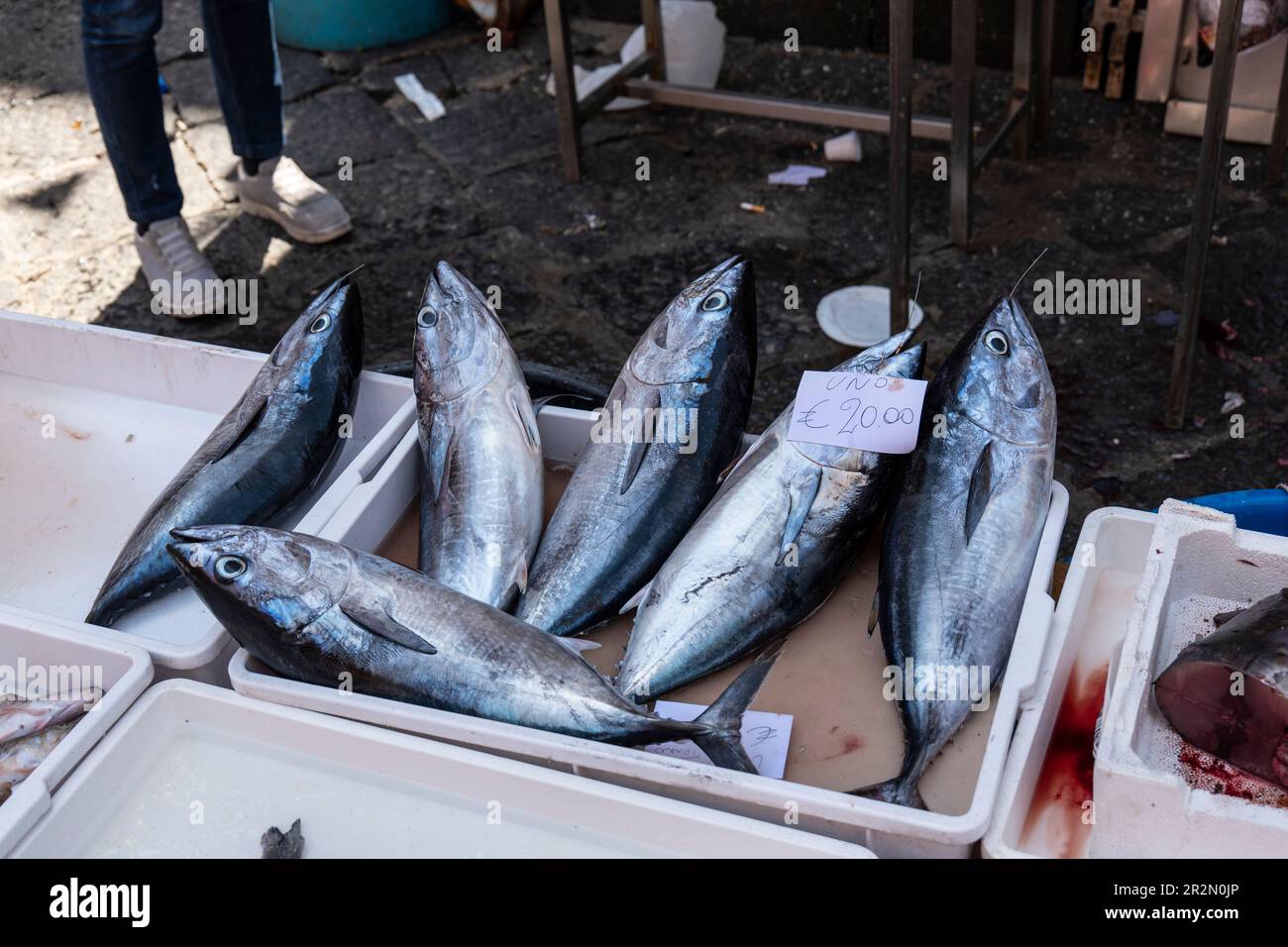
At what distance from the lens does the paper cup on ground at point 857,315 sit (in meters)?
4.12

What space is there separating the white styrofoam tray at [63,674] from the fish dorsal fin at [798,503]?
1.13 m

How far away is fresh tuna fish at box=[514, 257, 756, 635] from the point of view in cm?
222

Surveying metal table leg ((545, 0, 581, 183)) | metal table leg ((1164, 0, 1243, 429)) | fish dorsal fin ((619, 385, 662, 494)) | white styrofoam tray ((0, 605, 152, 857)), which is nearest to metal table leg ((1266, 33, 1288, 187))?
metal table leg ((1164, 0, 1243, 429))

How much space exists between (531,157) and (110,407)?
119 inches

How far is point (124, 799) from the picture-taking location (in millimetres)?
1910

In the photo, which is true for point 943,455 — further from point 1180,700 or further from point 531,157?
point 531,157

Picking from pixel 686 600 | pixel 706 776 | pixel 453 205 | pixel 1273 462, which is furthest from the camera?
pixel 453 205

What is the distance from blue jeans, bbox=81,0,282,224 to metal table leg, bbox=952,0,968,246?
2.47 m

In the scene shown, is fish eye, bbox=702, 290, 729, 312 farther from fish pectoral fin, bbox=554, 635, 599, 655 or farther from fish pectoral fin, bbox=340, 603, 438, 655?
fish pectoral fin, bbox=340, 603, 438, 655

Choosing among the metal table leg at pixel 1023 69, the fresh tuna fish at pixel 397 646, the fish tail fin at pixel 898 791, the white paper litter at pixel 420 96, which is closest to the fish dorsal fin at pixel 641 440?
the fresh tuna fish at pixel 397 646

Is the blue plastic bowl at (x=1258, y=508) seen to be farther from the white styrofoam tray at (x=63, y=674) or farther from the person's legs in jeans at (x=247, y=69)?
the person's legs in jeans at (x=247, y=69)

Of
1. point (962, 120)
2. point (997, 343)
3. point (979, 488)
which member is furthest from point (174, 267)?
point (979, 488)

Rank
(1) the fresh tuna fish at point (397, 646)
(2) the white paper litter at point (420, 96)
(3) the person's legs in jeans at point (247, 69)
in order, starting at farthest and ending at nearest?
(2) the white paper litter at point (420, 96)
(3) the person's legs in jeans at point (247, 69)
(1) the fresh tuna fish at point (397, 646)

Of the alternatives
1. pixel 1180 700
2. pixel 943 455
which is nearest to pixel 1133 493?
pixel 943 455
